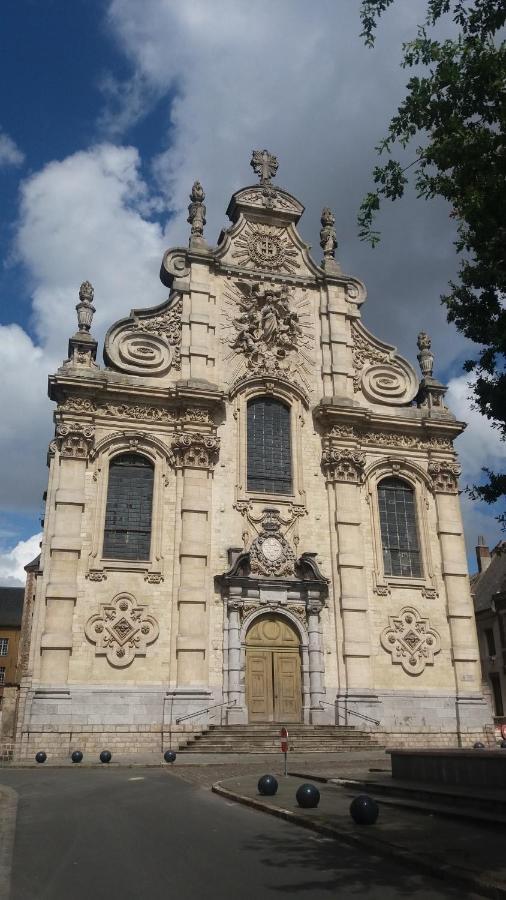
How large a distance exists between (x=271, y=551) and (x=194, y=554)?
2.70 meters

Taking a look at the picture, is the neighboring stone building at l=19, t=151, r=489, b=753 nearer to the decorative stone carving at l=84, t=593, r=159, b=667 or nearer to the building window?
the decorative stone carving at l=84, t=593, r=159, b=667

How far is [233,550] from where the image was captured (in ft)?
77.5

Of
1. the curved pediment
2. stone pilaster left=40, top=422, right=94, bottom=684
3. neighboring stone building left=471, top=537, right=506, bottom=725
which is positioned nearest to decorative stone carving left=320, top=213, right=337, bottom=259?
the curved pediment

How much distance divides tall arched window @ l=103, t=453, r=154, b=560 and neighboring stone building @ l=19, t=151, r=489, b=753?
62 mm

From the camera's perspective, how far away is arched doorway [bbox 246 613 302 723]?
2266cm

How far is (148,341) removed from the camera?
26250mm

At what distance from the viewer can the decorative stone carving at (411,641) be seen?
24.4m

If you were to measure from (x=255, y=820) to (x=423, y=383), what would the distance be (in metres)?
21.5

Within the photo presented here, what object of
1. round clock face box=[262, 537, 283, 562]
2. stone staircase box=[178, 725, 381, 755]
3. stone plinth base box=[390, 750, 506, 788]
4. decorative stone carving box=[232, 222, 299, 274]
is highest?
decorative stone carving box=[232, 222, 299, 274]

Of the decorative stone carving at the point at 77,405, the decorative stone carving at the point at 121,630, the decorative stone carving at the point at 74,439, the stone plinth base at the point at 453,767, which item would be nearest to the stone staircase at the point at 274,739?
the decorative stone carving at the point at 121,630

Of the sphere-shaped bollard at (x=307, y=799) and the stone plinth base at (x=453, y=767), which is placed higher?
the stone plinth base at (x=453, y=767)

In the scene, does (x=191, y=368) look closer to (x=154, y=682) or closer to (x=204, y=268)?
(x=204, y=268)

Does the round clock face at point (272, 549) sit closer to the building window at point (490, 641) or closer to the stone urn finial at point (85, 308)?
the stone urn finial at point (85, 308)

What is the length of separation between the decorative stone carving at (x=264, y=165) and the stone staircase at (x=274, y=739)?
70.1 feet
